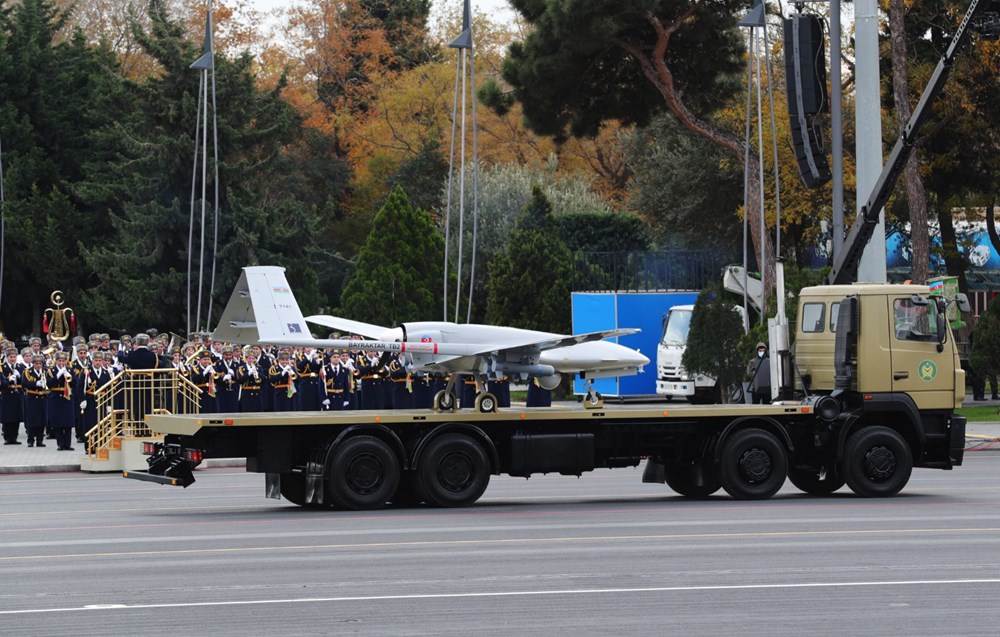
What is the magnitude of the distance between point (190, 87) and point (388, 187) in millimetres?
14695

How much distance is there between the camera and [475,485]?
1758 centimetres

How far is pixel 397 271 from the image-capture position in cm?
4603

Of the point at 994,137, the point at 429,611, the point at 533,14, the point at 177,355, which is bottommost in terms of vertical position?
the point at 429,611

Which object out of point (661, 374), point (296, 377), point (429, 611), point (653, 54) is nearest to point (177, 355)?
point (296, 377)

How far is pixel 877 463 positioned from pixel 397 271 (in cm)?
2876

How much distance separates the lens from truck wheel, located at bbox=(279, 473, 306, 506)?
18188 mm

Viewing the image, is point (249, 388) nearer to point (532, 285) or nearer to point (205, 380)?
point (205, 380)

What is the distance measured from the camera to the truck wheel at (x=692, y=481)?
731 inches

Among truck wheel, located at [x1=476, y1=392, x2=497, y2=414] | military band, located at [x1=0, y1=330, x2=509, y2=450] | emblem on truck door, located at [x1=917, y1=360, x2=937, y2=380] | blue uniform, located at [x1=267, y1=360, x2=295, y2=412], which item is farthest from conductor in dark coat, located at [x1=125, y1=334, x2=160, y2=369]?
emblem on truck door, located at [x1=917, y1=360, x2=937, y2=380]

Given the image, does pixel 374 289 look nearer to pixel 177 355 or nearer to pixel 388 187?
pixel 177 355

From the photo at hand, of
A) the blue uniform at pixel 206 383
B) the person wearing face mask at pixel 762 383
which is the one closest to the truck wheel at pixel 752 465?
the person wearing face mask at pixel 762 383

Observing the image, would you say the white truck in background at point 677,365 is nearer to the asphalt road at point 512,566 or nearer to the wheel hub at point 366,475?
the asphalt road at point 512,566

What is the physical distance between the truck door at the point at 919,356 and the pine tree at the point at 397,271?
1092 inches

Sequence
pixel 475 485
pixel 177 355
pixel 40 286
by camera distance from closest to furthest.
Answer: pixel 475 485 → pixel 177 355 → pixel 40 286
